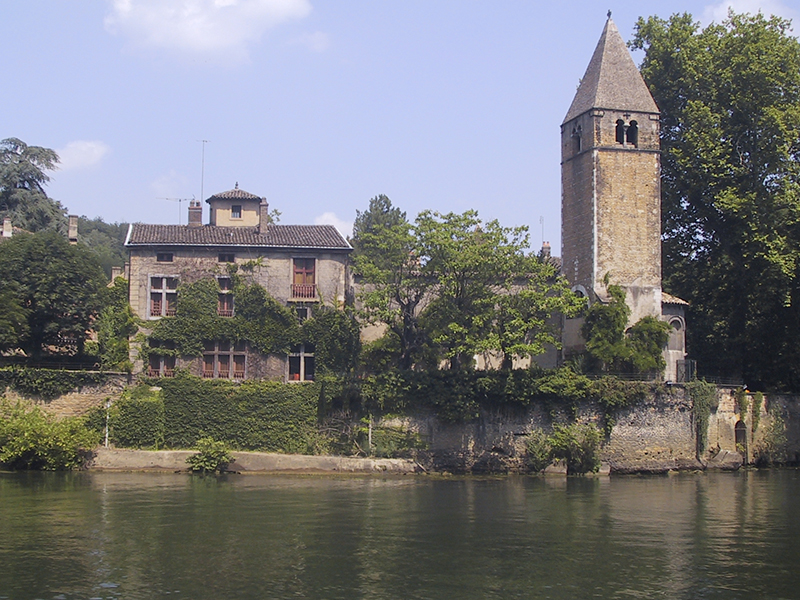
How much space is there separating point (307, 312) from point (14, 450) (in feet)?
42.3

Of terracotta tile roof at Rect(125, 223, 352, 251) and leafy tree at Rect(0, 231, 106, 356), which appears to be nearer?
leafy tree at Rect(0, 231, 106, 356)

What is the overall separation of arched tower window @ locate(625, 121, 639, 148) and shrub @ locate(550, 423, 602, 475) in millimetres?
13415

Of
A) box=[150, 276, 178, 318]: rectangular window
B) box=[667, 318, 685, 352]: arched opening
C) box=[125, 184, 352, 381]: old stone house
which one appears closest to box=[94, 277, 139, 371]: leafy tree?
box=[125, 184, 352, 381]: old stone house

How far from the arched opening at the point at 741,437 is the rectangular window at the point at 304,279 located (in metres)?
19.3

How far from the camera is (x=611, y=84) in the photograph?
44.2 meters

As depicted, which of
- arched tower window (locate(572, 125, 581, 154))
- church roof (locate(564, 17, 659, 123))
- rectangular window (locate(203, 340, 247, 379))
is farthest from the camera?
arched tower window (locate(572, 125, 581, 154))

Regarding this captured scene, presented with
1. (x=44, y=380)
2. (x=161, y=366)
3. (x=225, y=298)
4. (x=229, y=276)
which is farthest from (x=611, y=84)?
(x=44, y=380)

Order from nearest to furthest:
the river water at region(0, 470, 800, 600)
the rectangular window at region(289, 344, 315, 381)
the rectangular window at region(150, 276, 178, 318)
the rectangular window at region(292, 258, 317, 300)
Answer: the river water at region(0, 470, 800, 600)
the rectangular window at region(289, 344, 315, 381)
the rectangular window at region(150, 276, 178, 318)
the rectangular window at region(292, 258, 317, 300)

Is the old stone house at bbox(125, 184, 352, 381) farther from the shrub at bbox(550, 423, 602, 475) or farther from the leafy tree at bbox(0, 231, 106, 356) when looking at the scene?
the shrub at bbox(550, 423, 602, 475)

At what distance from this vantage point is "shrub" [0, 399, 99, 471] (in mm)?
34469

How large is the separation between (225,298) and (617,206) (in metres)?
17.4

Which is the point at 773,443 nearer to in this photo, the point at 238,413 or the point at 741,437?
the point at 741,437

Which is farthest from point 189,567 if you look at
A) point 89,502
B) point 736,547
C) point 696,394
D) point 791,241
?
point 791,241

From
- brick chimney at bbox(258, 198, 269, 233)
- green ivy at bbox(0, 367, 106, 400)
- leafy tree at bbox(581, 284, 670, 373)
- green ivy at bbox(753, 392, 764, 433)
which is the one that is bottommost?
green ivy at bbox(753, 392, 764, 433)
